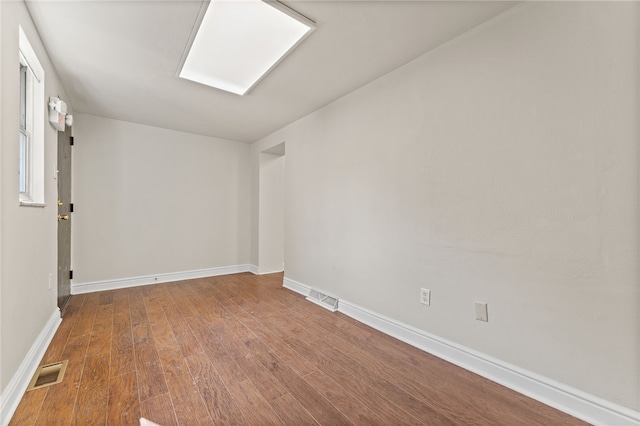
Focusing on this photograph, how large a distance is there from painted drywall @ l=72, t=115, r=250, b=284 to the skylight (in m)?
1.92

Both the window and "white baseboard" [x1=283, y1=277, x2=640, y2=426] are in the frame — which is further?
the window

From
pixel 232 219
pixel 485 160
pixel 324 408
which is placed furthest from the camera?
pixel 232 219

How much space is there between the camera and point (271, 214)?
15.3 ft

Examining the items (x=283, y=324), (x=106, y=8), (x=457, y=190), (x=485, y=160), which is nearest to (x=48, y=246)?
(x=106, y=8)

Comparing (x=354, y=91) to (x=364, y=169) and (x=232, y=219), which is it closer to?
(x=364, y=169)

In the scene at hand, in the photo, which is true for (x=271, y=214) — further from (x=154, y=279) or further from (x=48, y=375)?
(x=48, y=375)

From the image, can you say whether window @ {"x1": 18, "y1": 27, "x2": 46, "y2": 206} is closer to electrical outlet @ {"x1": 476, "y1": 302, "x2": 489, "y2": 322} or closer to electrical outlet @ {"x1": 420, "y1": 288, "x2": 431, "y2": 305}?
electrical outlet @ {"x1": 420, "y1": 288, "x2": 431, "y2": 305}

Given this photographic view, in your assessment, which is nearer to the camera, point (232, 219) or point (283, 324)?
point (283, 324)

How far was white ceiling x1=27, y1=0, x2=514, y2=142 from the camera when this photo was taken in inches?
65.5

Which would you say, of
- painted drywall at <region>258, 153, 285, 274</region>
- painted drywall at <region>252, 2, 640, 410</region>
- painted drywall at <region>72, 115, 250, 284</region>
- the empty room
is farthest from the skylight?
painted drywall at <region>258, 153, 285, 274</region>

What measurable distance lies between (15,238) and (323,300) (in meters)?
2.51

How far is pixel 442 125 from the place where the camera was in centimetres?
201

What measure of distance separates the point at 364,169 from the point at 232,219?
2.91 metres

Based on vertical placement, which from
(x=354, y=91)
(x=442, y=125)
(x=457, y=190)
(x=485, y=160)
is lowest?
(x=457, y=190)
